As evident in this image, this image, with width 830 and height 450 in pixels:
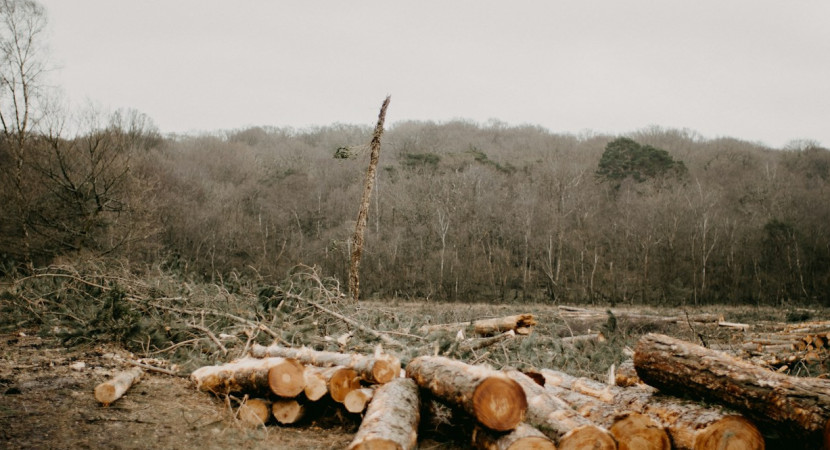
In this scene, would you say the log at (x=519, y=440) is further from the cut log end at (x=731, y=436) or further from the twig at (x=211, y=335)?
the twig at (x=211, y=335)

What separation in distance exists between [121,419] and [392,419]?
245cm

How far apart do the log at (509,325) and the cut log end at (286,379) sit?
682 centimetres

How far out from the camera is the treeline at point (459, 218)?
63.1 ft

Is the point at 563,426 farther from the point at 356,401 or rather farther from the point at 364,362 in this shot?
the point at 364,362

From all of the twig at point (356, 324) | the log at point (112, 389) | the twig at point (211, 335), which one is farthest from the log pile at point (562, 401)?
the twig at point (356, 324)

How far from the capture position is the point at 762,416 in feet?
10.7

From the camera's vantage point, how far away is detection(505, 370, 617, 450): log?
10.3 feet

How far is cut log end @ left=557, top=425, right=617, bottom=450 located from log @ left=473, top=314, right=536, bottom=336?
7.26 metres

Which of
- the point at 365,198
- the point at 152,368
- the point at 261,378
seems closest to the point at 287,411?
the point at 261,378

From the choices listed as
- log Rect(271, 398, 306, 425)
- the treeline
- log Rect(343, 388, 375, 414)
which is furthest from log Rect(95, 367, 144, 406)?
the treeline

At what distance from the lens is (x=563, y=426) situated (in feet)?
10.6

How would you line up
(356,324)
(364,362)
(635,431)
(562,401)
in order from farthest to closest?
(356,324) < (364,362) < (562,401) < (635,431)

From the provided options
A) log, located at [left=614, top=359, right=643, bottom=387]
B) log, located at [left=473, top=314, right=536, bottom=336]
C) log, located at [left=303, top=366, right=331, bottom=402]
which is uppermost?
log, located at [left=303, top=366, right=331, bottom=402]

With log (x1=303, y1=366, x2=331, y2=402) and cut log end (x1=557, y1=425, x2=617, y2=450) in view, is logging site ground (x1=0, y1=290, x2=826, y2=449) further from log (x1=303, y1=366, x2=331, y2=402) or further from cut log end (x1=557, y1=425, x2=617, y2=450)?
cut log end (x1=557, y1=425, x2=617, y2=450)
